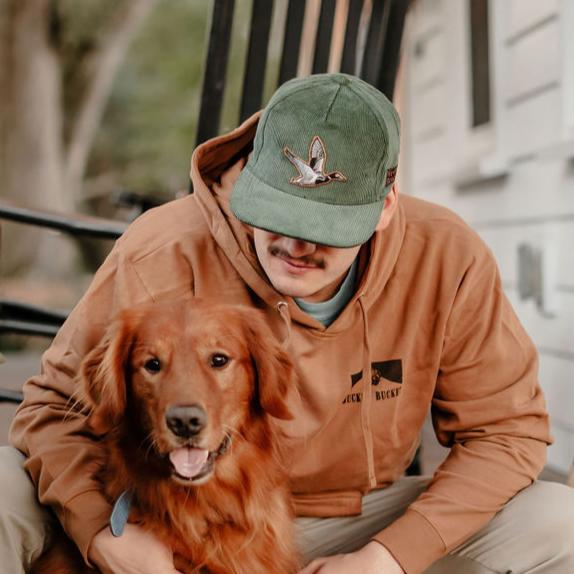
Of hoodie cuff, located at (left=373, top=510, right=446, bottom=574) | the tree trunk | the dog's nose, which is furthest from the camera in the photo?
the tree trunk

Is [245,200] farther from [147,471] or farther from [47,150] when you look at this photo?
[47,150]

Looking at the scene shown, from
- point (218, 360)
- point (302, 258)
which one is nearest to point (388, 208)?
point (302, 258)

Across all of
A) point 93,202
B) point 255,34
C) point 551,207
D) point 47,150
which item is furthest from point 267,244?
point 93,202

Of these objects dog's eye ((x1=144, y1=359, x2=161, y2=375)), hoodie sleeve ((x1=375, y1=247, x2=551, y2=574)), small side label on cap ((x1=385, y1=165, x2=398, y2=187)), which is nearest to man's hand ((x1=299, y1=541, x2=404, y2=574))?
hoodie sleeve ((x1=375, y1=247, x2=551, y2=574))

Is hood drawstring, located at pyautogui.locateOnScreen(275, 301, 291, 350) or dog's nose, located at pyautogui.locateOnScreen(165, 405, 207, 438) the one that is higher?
hood drawstring, located at pyautogui.locateOnScreen(275, 301, 291, 350)

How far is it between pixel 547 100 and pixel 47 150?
27.1 feet

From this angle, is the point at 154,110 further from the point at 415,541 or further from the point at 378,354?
the point at 415,541

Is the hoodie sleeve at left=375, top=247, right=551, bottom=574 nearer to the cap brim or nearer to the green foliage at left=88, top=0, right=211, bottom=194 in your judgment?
the cap brim

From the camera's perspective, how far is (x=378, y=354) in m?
2.20

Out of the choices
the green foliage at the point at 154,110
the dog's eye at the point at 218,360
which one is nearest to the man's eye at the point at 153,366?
the dog's eye at the point at 218,360

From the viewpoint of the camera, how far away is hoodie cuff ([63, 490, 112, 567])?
191cm

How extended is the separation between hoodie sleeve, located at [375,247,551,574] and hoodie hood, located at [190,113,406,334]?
0.19 metres

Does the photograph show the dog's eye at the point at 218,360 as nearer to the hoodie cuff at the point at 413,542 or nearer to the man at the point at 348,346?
the man at the point at 348,346

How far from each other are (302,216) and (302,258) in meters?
0.12
